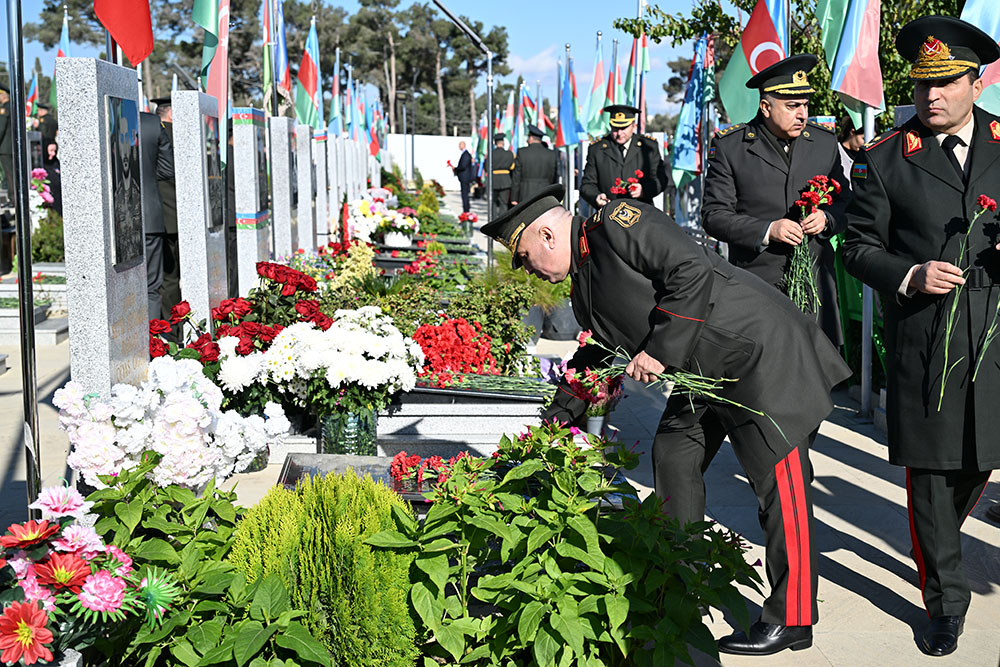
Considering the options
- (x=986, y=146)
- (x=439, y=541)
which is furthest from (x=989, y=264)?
(x=439, y=541)

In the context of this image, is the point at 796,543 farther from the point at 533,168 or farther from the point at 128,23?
the point at 533,168

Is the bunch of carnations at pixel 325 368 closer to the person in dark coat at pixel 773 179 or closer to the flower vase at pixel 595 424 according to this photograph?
the flower vase at pixel 595 424

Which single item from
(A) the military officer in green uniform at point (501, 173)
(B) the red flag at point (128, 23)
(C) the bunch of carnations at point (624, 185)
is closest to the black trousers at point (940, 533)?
(B) the red flag at point (128, 23)

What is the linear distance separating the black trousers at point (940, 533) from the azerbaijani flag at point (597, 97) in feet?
58.3

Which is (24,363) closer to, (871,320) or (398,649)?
(398,649)

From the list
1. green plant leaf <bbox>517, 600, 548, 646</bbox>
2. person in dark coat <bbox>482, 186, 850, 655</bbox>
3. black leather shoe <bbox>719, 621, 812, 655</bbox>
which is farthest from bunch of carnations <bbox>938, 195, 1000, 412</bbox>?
green plant leaf <bbox>517, 600, 548, 646</bbox>

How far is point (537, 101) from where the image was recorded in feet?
115

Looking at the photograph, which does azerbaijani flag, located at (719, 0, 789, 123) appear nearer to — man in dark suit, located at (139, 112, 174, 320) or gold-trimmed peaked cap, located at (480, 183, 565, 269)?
man in dark suit, located at (139, 112, 174, 320)

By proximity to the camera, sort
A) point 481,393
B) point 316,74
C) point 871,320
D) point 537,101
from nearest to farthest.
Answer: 1. point 481,393
2. point 871,320
3. point 316,74
4. point 537,101

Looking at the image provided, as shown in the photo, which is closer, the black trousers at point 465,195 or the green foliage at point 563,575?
the green foliage at point 563,575

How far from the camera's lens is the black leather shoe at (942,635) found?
12.7 ft

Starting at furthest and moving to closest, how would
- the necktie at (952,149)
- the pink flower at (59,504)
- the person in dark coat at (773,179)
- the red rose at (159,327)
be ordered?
the red rose at (159,327) < the person in dark coat at (773,179) < the necktie at (952,149) < the pink flower at (59,504)

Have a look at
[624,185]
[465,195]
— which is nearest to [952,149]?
[624,185]

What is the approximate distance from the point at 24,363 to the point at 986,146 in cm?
351
